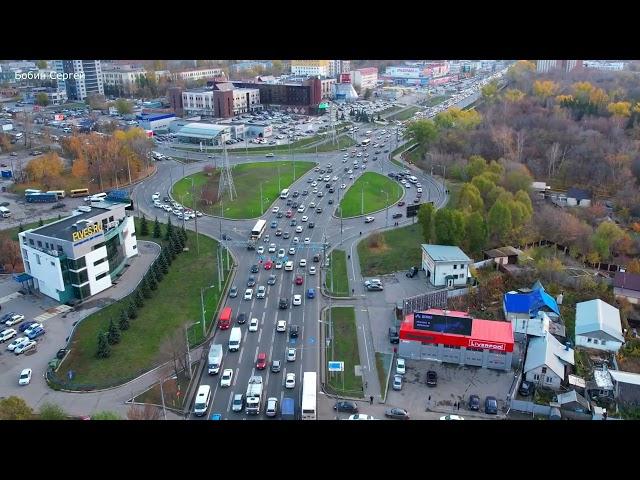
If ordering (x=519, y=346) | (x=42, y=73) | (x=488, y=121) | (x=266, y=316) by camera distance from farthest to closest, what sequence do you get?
(x=42, y=73) < (x=488, y=121) < (x=266, y=316) < (x=519, y=346)

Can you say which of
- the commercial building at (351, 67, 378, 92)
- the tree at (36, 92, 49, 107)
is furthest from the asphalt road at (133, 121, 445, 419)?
the commercial building at (351, 67, 378, 92)

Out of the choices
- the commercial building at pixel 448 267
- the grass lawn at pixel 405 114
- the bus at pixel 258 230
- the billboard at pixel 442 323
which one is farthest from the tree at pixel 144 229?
the grass lawn at pixel 405 114

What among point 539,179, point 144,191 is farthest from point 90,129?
point 539,179

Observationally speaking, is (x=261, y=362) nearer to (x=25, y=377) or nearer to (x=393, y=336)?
(x=393, y=336)

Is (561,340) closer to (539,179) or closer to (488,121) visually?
(539,179)

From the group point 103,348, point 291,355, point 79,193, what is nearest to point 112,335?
point 103,348

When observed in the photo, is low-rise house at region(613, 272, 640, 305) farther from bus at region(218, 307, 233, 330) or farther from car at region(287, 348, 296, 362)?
bus at region(218, 307, 233, 330)
